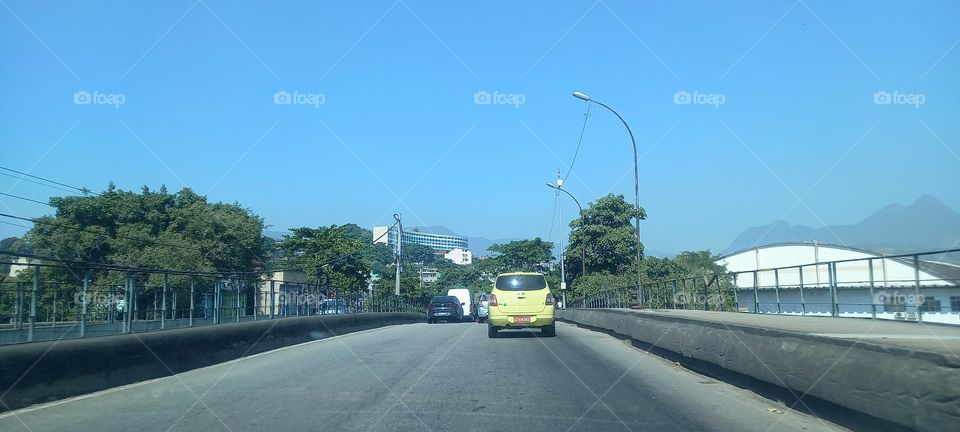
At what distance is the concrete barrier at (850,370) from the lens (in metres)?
5.17

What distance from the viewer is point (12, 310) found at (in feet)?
34.2

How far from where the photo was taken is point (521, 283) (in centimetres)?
2019

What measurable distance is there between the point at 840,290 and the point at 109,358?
669 inches

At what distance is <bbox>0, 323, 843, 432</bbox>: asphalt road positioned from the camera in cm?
718

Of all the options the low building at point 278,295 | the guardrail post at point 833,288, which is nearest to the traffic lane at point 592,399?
the guardrail post at point 833,288

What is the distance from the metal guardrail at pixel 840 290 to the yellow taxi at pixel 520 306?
714 centimetres

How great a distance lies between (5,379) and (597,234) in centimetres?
5874

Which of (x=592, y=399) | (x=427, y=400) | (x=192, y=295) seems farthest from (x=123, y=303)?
(x=592, y=399)

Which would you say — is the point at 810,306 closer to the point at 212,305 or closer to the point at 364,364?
the point at 364,364

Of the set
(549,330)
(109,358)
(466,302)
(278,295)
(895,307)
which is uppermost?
(278,295)

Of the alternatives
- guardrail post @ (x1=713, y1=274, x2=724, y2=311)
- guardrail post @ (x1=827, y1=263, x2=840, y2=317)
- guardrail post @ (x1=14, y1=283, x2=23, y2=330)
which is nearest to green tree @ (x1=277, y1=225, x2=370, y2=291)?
guardrail post @ (x1=713, y1=274, x2=724, y2=311)

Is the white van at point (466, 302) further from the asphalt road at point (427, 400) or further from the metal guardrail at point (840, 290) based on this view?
the asphalt road at point (427, 400)

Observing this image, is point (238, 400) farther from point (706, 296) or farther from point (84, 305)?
point (706, 296)

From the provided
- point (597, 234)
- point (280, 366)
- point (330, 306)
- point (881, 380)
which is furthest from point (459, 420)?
point (597, 234)
